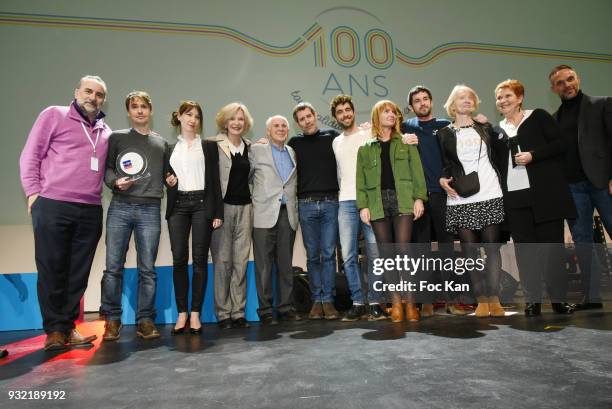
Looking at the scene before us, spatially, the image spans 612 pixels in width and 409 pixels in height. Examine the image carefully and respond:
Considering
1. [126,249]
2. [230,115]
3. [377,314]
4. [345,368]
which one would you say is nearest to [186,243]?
[126,249]

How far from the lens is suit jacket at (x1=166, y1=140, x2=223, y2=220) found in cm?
258

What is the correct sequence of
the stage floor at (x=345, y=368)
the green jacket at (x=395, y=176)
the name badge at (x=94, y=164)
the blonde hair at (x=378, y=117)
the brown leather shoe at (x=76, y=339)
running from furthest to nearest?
1. the blonde hair at (x=378, y=117)
2. the green jacket at (x=395, y=176)
3. the name badge at (x=94, y=164)
4. the brown leather shoe at (x=76, y=339)
5. the stage floor at (x=345, y=368)

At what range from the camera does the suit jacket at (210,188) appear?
2.58 meters

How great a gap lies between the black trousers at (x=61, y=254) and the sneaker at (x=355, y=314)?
62.1 inches

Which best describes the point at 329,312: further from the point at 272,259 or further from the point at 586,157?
the point at 586,157

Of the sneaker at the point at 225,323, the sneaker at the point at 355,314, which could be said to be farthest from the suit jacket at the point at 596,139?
the sneaker at the point at 225,323

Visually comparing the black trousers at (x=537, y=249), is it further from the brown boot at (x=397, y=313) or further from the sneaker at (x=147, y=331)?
the sneaker at (x=147, y=331)

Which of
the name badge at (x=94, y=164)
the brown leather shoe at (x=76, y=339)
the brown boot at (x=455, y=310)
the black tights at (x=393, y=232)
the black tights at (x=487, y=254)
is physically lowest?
the brown boot at (x=455, y=310)

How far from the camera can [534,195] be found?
2.54m

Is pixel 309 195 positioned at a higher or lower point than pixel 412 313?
higher

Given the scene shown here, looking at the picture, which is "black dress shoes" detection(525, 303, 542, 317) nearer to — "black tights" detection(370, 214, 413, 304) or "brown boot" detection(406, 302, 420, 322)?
"brown boot" detection(406, 302, 420, 322)

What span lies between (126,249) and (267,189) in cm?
95

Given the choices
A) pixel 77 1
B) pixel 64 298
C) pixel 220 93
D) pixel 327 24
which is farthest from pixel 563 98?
pixel 77 1

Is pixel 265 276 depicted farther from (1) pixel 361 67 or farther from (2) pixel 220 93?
(1) pixel 361 67
